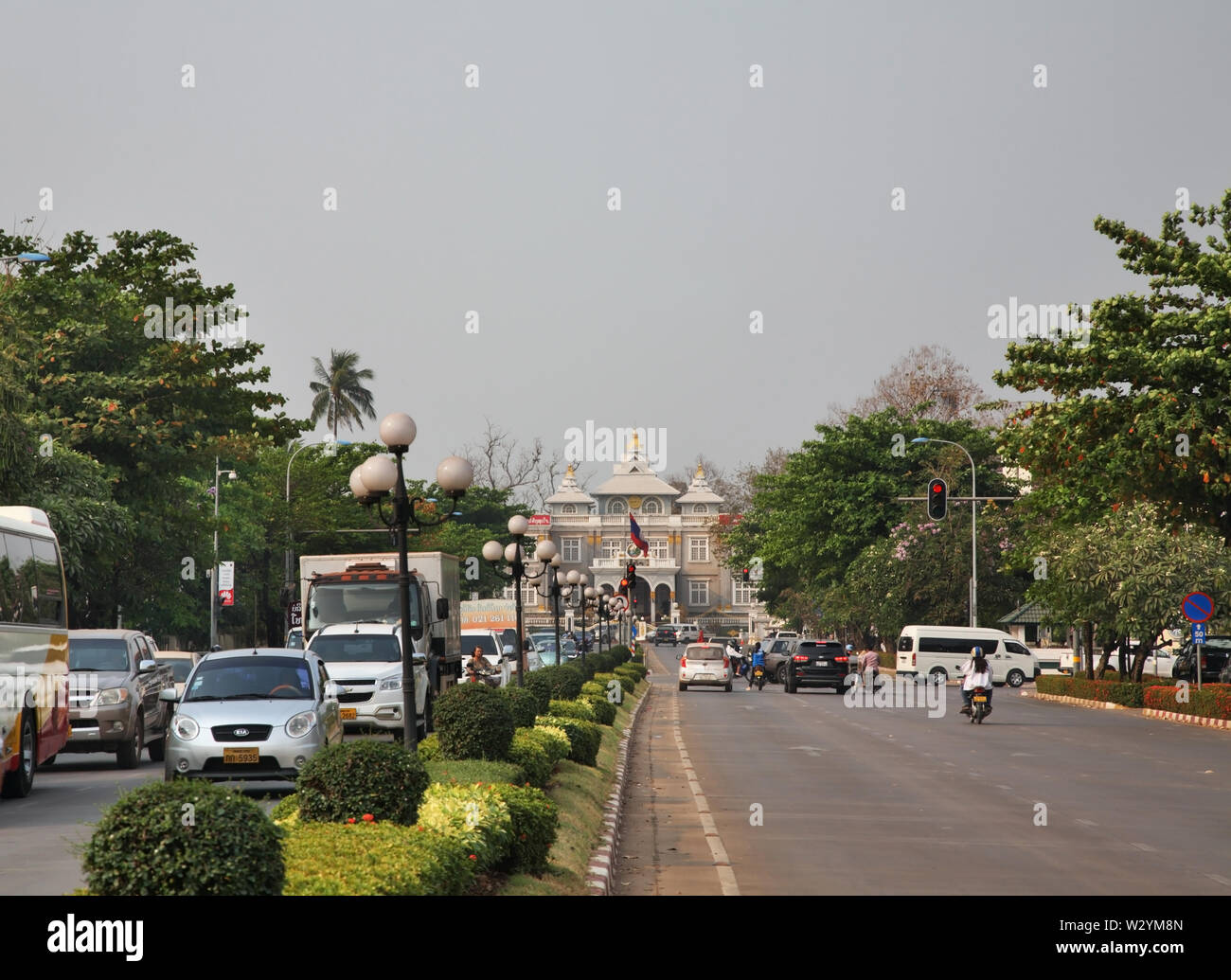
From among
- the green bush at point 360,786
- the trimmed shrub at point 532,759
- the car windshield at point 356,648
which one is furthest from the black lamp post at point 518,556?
the green bush at point 360,786

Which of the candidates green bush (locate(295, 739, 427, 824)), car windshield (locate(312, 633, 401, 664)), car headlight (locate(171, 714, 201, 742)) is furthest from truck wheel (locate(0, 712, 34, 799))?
green bush (locate(295, 739, 427, 824))

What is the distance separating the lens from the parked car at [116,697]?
2053 cm

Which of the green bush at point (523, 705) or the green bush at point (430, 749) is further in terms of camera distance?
the green bush at point (523, 705)

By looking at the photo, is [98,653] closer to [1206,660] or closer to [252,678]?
[252,678]

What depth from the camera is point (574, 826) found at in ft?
41.4

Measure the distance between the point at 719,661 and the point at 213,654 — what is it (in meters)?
32.6

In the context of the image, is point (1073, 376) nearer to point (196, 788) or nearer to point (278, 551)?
point (196, 788)

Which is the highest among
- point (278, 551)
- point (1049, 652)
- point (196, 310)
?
point (196, 310)

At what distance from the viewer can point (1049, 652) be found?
66375 mm

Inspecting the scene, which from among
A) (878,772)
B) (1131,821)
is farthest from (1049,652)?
(1131,821)

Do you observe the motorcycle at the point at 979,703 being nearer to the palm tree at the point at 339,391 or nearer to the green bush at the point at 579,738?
the green bush at the point at 579,738

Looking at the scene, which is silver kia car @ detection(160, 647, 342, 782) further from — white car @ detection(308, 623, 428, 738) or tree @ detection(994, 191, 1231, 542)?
tree @ detection(994, 191, 1231, 542)

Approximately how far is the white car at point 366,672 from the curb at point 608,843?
11.4 ft
